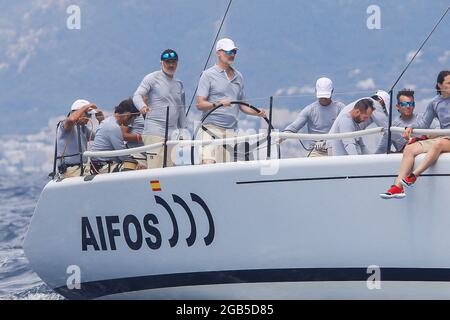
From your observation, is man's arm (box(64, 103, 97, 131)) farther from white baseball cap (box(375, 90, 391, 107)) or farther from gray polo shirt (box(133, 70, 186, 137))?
white baseball cap (box(375, 90, 391, 107))

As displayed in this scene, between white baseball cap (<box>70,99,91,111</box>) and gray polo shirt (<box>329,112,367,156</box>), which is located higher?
white baseball cap (<box>70,99,91,111</box>)

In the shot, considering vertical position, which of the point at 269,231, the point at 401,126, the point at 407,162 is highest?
the point at 401,126

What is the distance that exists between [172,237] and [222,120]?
107 centimetres

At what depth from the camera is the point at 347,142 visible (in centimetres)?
1017

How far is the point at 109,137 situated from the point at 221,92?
1.16m

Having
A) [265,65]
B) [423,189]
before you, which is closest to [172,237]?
[423,189]

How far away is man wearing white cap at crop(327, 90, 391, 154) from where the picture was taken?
1000 centimetres

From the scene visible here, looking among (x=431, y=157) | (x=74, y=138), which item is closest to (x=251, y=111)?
(x=431, y=157)

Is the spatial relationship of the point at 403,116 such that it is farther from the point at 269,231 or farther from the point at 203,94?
the point at 203,94

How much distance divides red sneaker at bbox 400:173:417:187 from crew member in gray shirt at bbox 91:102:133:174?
113 inches

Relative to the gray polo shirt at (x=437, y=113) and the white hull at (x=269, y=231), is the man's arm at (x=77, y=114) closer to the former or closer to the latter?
the white hull at (x=269, y=231)

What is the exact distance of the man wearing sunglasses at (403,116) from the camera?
33.1 feet

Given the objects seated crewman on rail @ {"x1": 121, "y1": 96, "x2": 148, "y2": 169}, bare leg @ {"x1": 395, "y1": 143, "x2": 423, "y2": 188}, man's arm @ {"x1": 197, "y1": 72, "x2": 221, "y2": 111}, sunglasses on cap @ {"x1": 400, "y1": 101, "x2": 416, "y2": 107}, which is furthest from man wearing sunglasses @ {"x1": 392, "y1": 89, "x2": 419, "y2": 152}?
seated crewman on rail @ {"x1": 121, "y1": 96, "x2": 148, "y2": 169}
